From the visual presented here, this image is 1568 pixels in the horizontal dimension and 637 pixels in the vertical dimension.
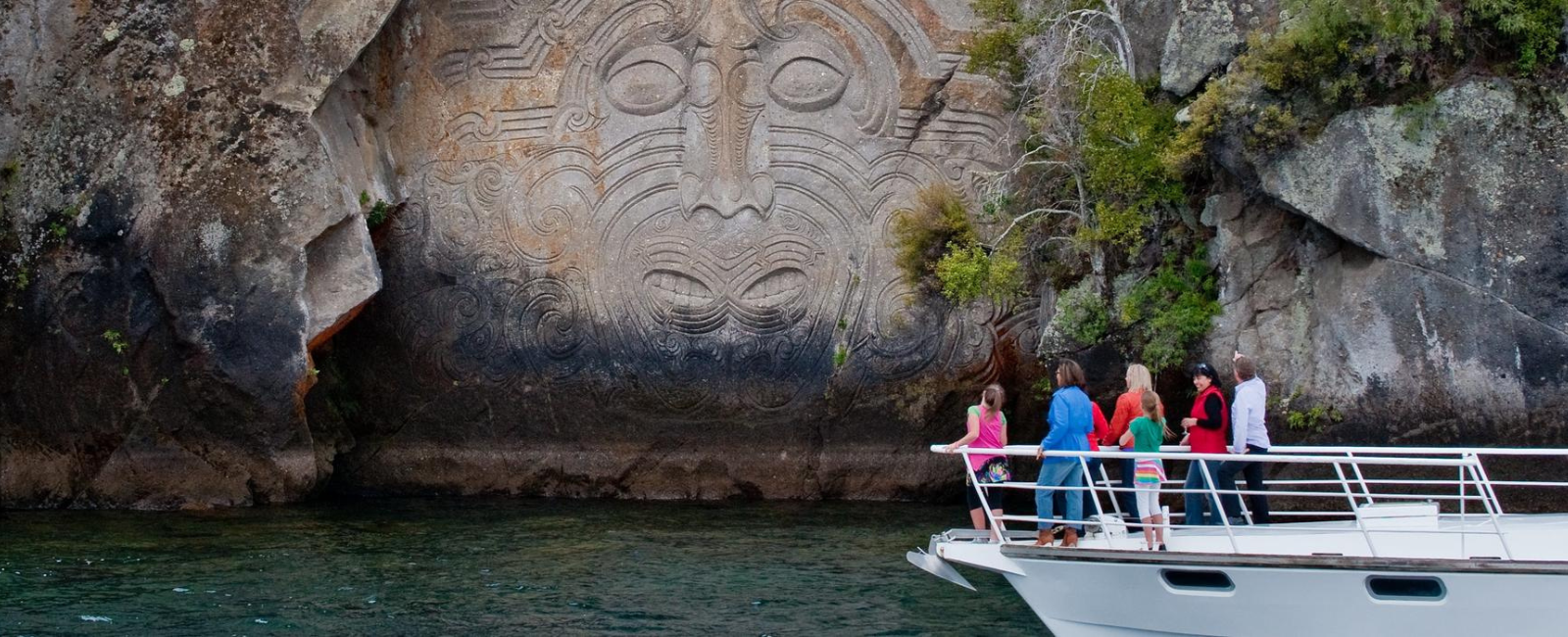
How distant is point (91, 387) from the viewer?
521 inches

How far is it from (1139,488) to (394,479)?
25.7 ft

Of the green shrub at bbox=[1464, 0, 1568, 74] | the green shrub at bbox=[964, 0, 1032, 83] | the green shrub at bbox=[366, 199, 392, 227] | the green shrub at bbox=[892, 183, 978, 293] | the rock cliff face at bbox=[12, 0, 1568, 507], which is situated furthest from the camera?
the green shrub at bbox=[366, 199, 392, 227]

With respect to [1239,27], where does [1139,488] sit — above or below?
below

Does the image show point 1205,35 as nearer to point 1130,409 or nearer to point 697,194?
point 1130,409

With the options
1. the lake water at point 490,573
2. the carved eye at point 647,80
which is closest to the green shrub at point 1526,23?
the lake water at point 490,573

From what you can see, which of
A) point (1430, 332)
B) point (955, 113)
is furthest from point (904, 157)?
point (1430, 332)

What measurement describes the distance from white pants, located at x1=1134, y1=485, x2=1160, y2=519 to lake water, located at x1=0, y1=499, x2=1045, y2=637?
1054mm

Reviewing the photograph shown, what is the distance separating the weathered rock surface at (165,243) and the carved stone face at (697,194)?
4.54 ft

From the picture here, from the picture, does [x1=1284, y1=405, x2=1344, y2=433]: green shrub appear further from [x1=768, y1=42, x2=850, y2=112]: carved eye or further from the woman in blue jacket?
[x1=768, y1=42, x2=850, y2=112]: carved eye

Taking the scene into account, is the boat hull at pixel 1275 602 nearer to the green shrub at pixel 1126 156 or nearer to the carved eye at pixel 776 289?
the green shrub at pixel 1126 156

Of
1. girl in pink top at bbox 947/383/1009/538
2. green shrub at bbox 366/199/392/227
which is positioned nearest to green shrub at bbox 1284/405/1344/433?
girl in pink top at bbox 947/383/1009/538

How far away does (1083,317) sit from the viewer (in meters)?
12.9

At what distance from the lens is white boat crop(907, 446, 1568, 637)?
7637 mm

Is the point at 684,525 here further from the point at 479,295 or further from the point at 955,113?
the point at 955,113
